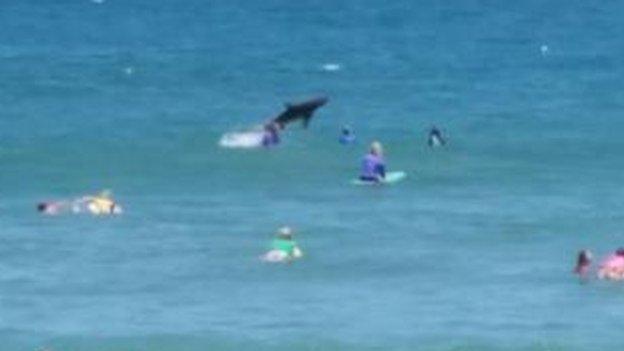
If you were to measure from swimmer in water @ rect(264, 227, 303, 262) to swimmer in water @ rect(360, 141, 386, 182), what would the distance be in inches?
296

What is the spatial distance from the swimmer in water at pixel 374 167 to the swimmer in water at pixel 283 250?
7.53 meters

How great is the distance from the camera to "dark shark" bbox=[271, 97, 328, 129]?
226ft

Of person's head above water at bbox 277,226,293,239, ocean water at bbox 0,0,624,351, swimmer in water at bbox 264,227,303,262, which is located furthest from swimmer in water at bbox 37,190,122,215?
swimmer in water at bbox 264,227,303,262

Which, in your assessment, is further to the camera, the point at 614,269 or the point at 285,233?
the point at 285,233

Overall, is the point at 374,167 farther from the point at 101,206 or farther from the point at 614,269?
the point at 614,269

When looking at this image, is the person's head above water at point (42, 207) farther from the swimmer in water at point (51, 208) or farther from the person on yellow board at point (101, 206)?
the person on yellow board at point (101, 206)

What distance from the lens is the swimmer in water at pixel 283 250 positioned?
52.4 m

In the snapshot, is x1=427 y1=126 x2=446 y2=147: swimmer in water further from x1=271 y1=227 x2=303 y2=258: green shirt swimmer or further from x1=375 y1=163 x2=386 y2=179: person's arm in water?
x1=271 y1=227 x2=303 y2=258: green shirt swimmer

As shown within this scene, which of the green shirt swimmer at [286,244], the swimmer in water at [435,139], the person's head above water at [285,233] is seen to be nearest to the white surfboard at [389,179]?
the swimmer in water at [435,139]

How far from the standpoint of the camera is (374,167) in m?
60.3

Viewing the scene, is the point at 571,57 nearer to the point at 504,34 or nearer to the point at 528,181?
the point at 504,34

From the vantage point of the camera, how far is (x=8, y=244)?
Result: 53.9m

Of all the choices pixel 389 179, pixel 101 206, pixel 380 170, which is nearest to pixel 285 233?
pixel 101 206

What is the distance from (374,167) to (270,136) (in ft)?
22.6
